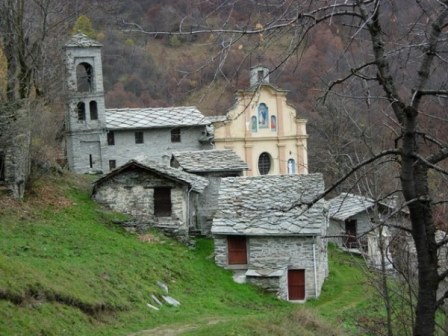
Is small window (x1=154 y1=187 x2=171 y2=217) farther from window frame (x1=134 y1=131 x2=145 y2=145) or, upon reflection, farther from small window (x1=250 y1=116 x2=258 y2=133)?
small window (x1=250 y1=116 x2=258 y2=133)

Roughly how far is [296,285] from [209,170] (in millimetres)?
6807

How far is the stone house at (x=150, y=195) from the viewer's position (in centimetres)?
2169

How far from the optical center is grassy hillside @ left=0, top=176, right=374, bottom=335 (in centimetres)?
1178

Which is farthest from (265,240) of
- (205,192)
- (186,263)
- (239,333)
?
(239,333)

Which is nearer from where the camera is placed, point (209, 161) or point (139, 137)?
point (209, 161)

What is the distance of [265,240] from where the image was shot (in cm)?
2030

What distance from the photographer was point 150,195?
21.8 m

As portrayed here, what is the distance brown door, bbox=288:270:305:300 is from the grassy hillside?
0.75 metres

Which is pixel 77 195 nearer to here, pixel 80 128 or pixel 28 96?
pixel 28 96

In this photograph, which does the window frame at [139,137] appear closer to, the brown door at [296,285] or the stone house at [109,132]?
the stone house at [109,132]

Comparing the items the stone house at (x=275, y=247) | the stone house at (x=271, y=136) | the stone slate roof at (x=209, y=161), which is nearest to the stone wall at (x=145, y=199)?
the stone house at (x=275, y=247)

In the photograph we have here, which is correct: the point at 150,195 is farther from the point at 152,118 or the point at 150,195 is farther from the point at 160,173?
the point at 152,118

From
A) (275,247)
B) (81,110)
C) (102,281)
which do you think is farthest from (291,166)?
(102,281)

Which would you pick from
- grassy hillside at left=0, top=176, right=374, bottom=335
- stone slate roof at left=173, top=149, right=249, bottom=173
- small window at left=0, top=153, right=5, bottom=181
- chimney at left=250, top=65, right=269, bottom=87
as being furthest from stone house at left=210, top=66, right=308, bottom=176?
chimney at left=250, top=65, right=269, bottom=87
